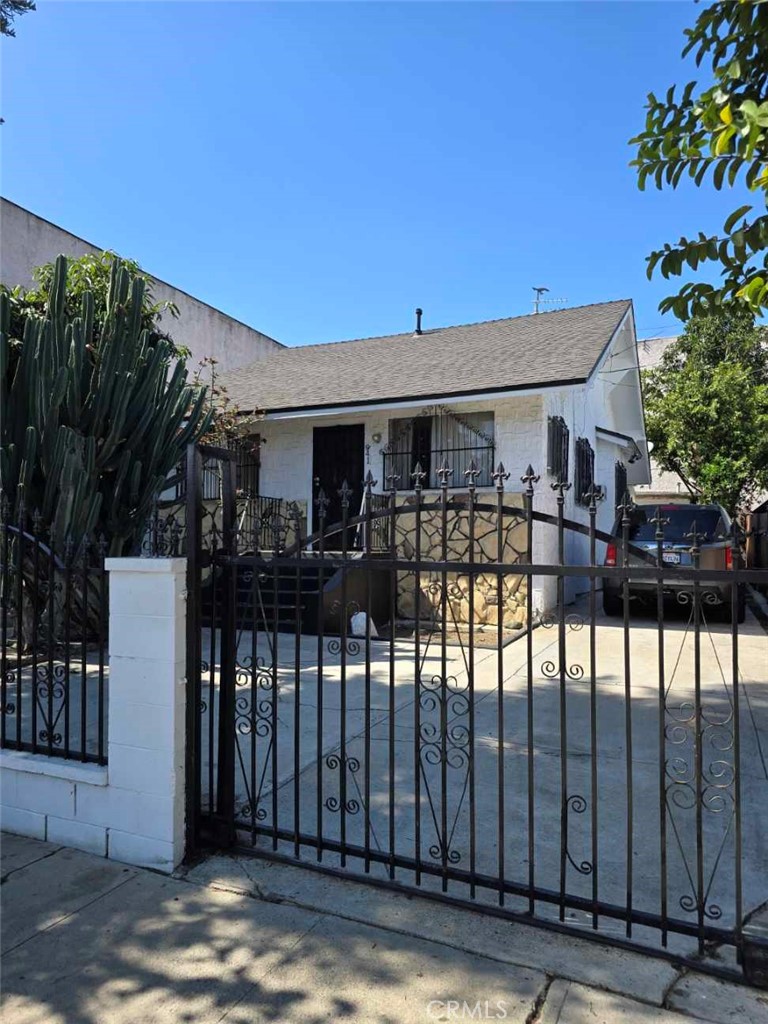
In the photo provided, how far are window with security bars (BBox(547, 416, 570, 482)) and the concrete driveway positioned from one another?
179 inches

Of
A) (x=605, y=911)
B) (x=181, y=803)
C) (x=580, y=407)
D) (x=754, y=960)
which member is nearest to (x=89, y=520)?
(x=181, y=803)

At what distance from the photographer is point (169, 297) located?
51.8ft

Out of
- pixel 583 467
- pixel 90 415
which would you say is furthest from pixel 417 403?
pixel 90 415

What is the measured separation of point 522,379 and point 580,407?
3.31 meters

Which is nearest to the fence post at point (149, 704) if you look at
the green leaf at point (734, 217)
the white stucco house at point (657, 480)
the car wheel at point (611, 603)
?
the green leaf at point (734, 217)

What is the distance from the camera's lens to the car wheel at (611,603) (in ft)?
32.6

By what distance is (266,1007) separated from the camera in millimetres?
2240

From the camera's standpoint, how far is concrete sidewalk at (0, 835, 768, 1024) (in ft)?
7.27

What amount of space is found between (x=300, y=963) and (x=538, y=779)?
2.15 meters

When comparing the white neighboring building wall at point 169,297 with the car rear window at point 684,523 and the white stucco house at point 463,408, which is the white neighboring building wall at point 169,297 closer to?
the white stucco house at point 463,408

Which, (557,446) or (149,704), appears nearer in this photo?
(149,704)

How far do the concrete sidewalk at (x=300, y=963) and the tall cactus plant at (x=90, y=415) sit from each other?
3820 millimetres

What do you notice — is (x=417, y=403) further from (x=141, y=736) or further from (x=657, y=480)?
(x=657, y=480)

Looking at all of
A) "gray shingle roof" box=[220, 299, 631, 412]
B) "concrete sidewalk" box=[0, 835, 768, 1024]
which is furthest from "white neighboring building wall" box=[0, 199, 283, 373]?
"concrete sidewalk" box=[0, 835, 768, 1024]
